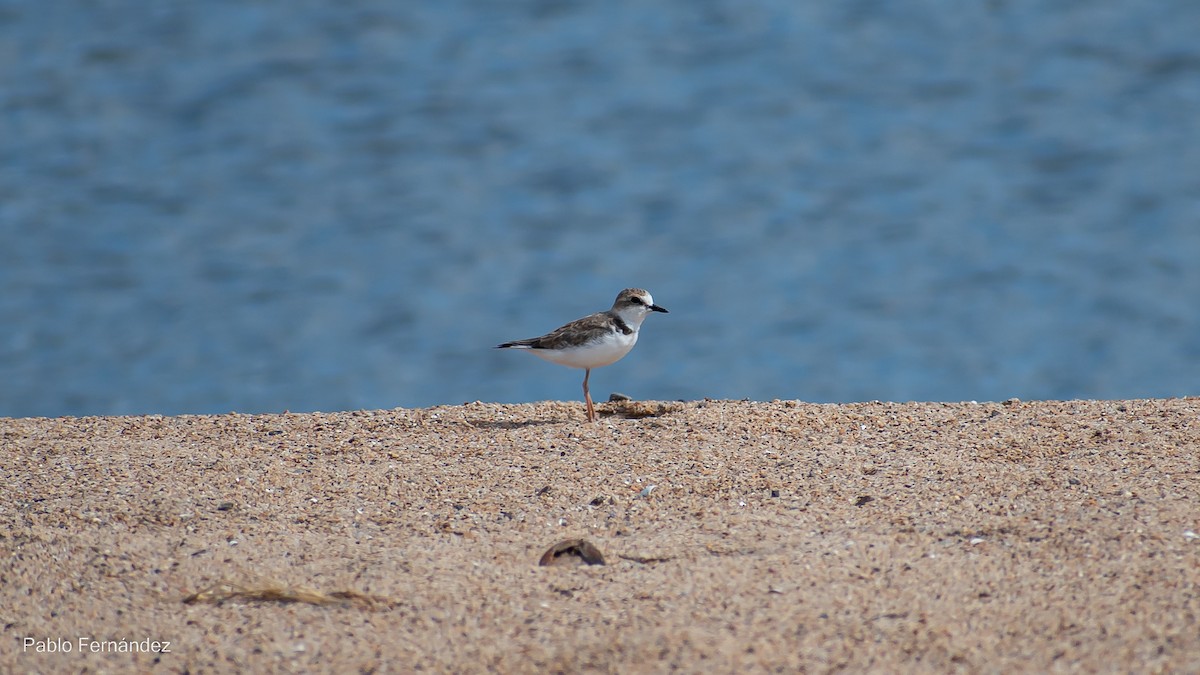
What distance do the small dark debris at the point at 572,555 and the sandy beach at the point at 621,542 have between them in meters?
0.04

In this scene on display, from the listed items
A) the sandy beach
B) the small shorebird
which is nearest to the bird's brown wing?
the small shorebird

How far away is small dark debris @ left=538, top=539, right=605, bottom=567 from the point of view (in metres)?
4.19

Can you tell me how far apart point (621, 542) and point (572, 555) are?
0.23m

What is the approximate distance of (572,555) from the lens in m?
4.23

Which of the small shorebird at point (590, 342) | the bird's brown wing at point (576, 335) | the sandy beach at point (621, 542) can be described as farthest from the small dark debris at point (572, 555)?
the bird's brown wing at point (576, 335)

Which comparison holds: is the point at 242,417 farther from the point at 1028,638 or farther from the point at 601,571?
the point at 1028,638

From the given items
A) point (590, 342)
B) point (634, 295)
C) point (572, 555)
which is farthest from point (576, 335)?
point (572, 555)

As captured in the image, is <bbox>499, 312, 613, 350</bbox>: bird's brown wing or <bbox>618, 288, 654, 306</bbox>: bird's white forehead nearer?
<bbox>499, 312, 613, 350</bbox>: bird's brown wing

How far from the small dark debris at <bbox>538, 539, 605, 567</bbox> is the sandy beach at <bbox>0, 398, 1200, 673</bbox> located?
0.15 feet

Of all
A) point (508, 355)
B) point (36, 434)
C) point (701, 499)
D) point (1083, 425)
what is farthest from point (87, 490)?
point (508, 355)

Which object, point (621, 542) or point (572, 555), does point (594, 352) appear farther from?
point (572, 555)

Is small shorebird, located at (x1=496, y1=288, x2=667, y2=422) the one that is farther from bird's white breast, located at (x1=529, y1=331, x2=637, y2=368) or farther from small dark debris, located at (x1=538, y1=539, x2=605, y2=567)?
small dark debris, located at (x1=538, y1=539, x2=605, y2=567)

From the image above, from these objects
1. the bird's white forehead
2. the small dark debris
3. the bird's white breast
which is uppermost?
the bird's white forehead

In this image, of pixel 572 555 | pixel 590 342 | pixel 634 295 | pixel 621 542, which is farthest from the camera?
pixel 634 295
